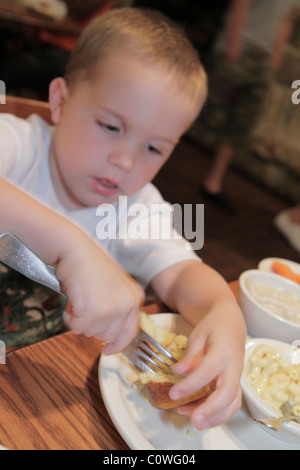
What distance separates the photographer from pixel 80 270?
0.51 meters

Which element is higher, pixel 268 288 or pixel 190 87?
pixel 190 87

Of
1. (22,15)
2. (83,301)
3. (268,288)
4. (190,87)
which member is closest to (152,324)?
(83,301)

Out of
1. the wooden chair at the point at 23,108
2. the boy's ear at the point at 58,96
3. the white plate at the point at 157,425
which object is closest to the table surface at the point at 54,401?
the white plate at the point at 157,425

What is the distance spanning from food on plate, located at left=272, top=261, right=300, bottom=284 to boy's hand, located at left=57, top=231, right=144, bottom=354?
523 millimetres

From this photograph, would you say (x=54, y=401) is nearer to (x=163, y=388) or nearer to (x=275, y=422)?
(x=163, y=388)

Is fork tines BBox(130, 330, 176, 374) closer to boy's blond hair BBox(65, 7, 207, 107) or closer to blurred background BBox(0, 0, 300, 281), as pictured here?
boy's blond hair BBox(65, 7, 207, 107)

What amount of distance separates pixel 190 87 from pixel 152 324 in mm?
502

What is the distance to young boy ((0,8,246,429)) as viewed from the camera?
77 cm

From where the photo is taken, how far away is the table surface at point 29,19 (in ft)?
8.55

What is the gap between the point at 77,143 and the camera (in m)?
0.90

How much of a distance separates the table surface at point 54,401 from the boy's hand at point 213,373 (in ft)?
0.31

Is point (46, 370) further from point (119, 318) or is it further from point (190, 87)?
point (190, 87)

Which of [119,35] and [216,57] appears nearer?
[119,35]

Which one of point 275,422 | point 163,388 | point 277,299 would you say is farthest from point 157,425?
point 277,299
